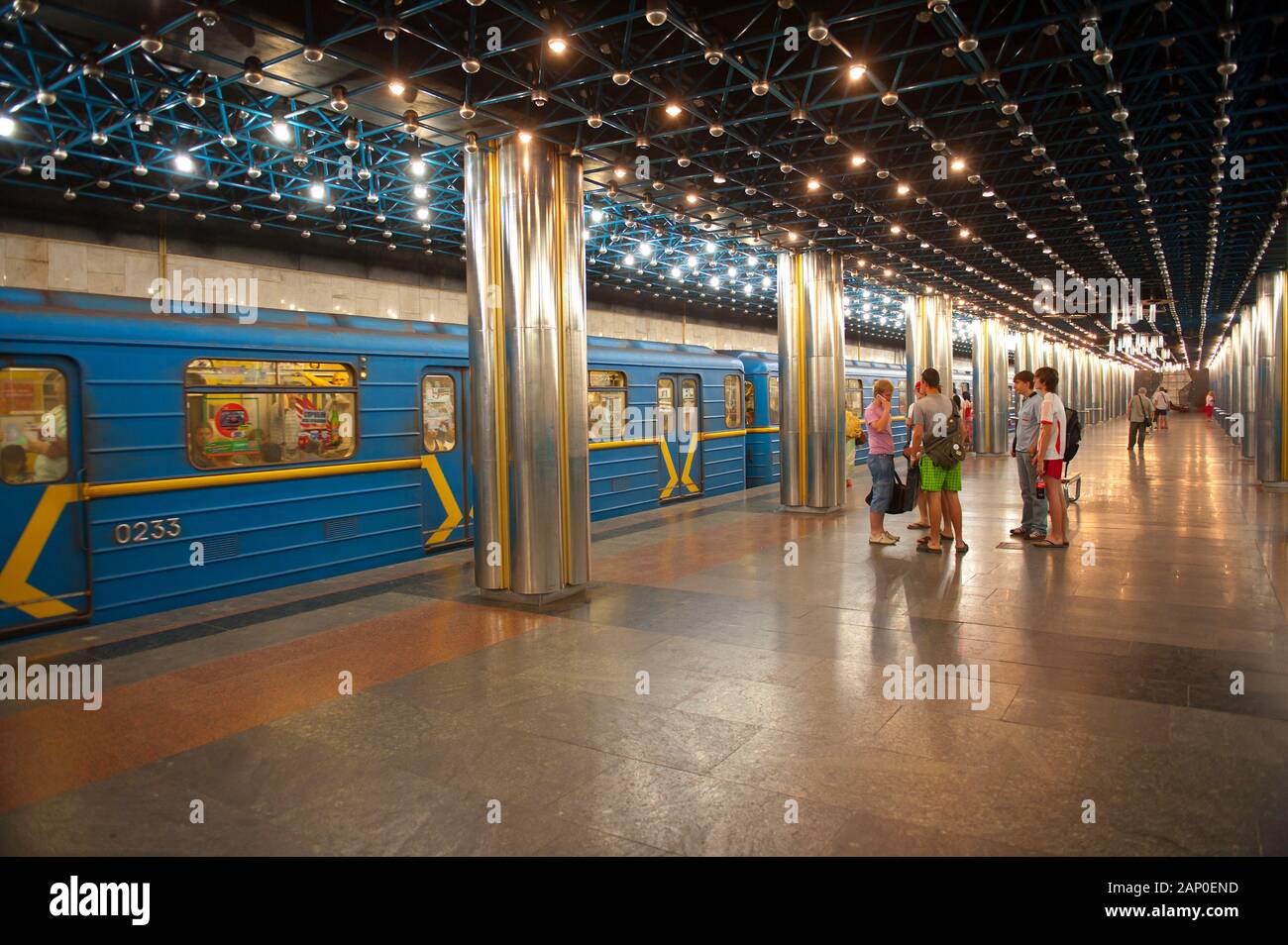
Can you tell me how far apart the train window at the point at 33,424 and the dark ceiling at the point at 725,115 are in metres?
2.60

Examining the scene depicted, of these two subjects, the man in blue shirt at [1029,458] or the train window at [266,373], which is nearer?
the train window at [266,373]

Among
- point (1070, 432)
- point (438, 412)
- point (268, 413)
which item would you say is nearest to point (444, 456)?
point (438, 412)

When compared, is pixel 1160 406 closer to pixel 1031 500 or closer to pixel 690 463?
pixel 690 463

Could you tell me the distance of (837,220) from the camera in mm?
12859

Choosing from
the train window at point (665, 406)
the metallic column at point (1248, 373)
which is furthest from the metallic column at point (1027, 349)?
the train window at point (665, 406)

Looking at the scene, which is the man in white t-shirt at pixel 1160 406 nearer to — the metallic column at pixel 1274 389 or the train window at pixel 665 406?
the metallic column at pixel 1274 389

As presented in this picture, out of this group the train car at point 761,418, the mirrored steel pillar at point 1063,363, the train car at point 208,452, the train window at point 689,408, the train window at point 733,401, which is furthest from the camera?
the mirrored steel pillar at point 1063,363

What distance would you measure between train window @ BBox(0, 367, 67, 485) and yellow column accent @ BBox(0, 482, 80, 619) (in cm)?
16

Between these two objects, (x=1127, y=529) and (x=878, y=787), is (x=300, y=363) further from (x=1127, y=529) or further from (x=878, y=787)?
(x=1127, y=529)

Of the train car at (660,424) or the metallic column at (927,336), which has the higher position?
the metallic column at (927,336)

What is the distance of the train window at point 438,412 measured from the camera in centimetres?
960

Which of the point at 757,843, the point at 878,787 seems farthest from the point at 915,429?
the point at 757,843

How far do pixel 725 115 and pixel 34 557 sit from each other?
24.7ft

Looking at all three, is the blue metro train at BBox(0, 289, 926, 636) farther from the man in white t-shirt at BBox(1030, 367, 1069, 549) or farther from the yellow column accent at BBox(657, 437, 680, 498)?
the man in white t-shirt at BBox(1030, 367, 1069, 549)
